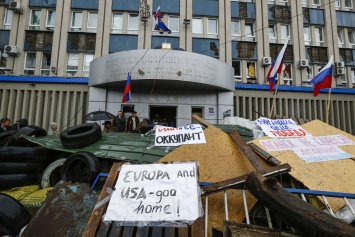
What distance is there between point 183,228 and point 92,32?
54.1ft

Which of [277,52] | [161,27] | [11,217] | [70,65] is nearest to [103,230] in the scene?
[11,217]

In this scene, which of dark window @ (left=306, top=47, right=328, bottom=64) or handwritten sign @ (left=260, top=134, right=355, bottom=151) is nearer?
handwritten sign @ (left=260, top=134, right=355, bottom=151)

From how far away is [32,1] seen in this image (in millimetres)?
16672

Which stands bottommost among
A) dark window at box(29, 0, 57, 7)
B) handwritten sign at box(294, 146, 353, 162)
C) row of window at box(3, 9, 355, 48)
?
handwritten sign at box(294, 146, 353, 162)

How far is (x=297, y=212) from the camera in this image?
2254 millimetres

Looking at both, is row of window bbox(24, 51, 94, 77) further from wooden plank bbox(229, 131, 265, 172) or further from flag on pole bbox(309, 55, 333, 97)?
wooden plank bbox(229, 131, 265, 172)

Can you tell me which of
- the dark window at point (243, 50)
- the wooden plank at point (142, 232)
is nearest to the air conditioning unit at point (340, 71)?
the dark window at point (243, 50)

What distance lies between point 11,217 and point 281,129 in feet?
17.9

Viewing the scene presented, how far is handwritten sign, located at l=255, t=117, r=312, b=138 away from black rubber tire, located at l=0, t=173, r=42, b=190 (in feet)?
17.2

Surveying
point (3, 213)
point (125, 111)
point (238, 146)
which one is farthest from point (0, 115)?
point (238, 146)

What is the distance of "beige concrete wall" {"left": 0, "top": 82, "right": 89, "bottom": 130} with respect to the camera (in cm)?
1476

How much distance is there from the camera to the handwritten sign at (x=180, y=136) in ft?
17.0

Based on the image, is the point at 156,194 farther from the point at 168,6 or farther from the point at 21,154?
the point at 168,6

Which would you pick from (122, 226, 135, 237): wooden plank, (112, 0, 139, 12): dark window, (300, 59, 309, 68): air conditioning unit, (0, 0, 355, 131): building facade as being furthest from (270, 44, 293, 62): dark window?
(122, 226, 135, 237): wooden plank
